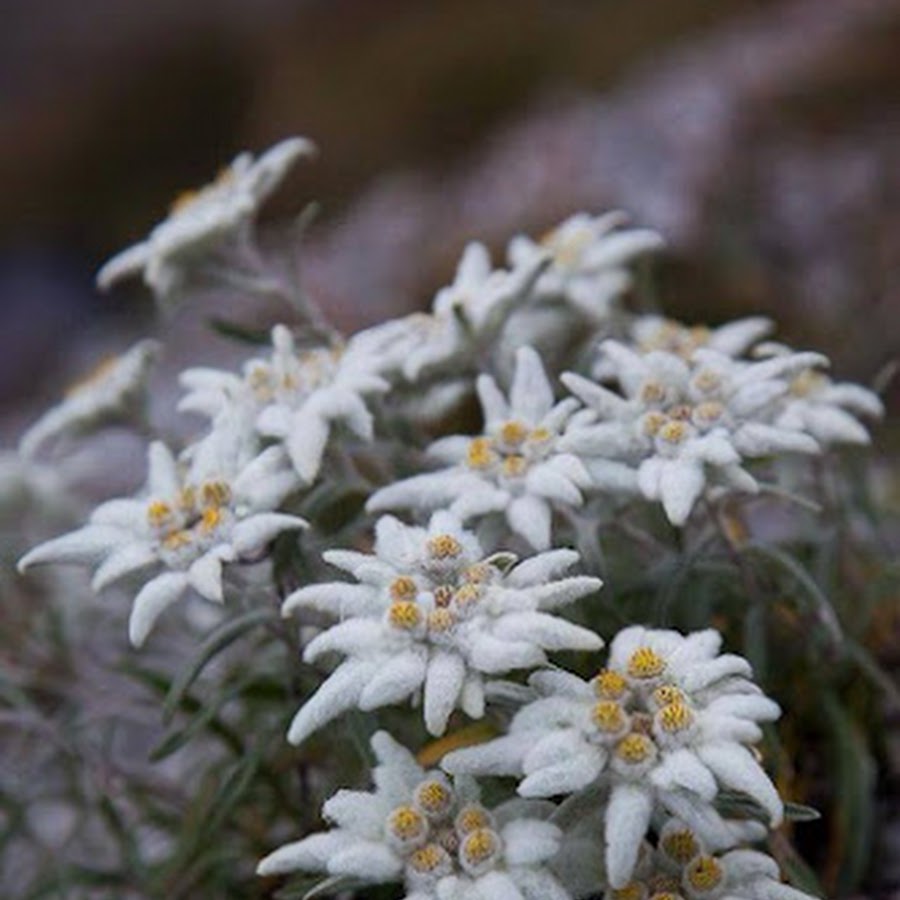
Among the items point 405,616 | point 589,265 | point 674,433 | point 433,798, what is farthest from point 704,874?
point 589,265

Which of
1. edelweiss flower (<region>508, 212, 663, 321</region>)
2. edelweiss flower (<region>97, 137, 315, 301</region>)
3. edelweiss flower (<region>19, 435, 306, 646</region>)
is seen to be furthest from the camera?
edelweiss flower (<region>508, 212, 663, 321</region>)

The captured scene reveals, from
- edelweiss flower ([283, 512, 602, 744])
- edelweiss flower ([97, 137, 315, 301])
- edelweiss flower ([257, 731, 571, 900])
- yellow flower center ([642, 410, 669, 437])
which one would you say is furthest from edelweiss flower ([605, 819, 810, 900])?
edelweiss flower ([97, 137, 315, 301])

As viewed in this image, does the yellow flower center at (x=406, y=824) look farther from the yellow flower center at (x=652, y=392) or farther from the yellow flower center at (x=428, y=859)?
the yellow flower center at (x=652, y=392)

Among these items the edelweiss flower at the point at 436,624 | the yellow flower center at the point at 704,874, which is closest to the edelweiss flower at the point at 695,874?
the yellow flower center at the point at 704,874

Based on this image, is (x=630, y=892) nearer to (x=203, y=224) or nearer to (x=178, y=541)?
(x=178, y=541)

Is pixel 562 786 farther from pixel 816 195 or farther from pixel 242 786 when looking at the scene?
pixel 816 195

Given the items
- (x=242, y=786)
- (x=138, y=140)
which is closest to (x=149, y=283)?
(x=242, y=786)

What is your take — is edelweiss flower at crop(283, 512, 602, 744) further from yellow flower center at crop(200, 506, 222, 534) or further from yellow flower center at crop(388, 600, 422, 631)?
yellow flower center at crop(200, 506, 222, 534)
